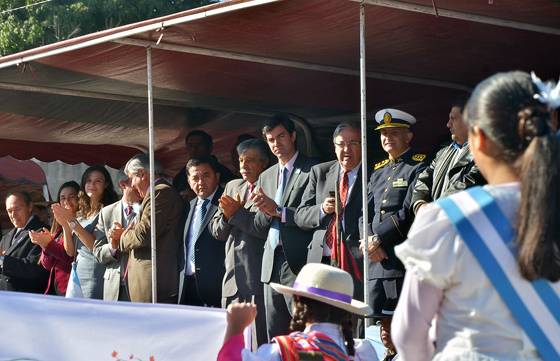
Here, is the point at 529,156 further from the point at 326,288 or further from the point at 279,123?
the point at 279,123

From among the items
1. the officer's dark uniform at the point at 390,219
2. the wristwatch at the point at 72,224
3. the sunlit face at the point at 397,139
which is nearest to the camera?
the officer's dark uniform at the point at 390,219

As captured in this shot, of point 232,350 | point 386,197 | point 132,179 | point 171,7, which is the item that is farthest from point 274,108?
point 171,7

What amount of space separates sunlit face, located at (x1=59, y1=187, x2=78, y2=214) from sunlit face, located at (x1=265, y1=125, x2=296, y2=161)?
10.8 feet

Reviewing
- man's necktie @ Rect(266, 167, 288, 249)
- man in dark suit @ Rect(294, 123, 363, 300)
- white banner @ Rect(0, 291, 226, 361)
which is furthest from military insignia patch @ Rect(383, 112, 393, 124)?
white banner @ Rect(0, 291, 226, 361)

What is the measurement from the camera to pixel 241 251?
8.37 meters

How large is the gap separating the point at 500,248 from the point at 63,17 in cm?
2969

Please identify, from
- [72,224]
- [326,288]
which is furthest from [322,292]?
[72,224]

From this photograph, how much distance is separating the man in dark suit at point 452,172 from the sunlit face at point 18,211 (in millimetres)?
5179

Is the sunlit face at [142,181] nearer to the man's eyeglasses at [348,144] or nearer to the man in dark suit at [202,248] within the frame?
the man in dark suit at [202,248]

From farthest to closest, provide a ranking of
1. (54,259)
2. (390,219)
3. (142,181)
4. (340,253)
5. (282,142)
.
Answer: (54,259)
(142,181)
(282,142)
(340,253)
(390,219)

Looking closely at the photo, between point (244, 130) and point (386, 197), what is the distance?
416cm

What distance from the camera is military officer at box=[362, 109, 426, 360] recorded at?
7389 mm

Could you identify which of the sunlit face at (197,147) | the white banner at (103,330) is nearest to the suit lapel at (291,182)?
the sunlit face at (197,147)

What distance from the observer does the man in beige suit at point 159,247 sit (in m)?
8.84
